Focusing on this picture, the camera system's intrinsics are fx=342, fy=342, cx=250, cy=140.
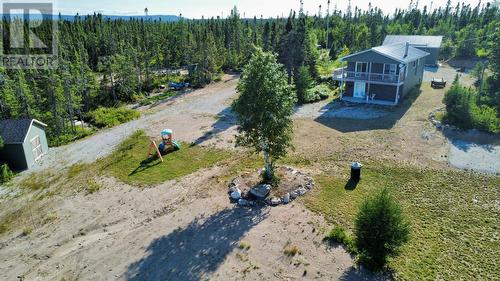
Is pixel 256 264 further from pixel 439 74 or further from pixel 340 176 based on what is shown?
pixel 439 74

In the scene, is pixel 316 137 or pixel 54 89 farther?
pixel 54 89

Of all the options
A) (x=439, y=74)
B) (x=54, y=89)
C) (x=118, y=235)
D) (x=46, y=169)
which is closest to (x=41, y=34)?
(x=54, y=89)

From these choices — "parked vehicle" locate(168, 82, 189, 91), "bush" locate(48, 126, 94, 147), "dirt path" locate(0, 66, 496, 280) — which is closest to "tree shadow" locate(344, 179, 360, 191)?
"dirt path" locate(0, 66, 496, 280)

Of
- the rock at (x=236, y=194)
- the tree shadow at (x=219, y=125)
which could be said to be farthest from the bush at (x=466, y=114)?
the rock at (x=236, y=194)

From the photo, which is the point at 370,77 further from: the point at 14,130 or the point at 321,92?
the point at 14,130

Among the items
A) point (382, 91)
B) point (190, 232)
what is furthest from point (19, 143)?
point (382, 91)

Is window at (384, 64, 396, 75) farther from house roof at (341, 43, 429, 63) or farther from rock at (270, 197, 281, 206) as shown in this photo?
rock at (270, 197, 281, 206)

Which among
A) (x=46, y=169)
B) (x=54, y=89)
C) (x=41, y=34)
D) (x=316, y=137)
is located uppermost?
(x=41, y=34)
